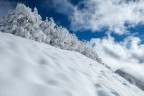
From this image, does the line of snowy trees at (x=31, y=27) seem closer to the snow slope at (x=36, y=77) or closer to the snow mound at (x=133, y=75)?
the snow mound at (x=133, y=75)

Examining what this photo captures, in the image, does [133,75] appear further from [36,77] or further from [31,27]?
[36,77]

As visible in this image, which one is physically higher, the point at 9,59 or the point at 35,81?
the point at 9,59

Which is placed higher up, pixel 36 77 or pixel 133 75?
pixel 133 75

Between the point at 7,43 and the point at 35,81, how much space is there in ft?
5.59

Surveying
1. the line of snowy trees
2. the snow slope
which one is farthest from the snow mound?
the snow slope

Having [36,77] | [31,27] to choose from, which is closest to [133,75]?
[31,27]

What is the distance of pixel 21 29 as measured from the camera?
21938 mm

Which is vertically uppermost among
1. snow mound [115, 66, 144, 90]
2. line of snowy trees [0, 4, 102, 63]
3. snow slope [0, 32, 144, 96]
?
line of snowy trees [0, 4, 102, 63]

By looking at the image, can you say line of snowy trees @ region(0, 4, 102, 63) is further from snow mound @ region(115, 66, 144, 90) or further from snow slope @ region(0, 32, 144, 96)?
snow slope @ region(0, 32, 144, 96)

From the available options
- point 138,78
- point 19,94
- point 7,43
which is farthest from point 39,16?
point 19,94

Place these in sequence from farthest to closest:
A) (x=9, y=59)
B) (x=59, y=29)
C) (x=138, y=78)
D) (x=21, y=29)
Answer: (x=59, y=29), (x=21, y=29), (x=138, y=78), (x=9, y=59)

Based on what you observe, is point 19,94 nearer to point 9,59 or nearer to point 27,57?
point 9,59

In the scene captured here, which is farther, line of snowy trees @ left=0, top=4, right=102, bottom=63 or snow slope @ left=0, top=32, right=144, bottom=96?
line of snowy trees @ left=0, top=4, right=102, bottom=63

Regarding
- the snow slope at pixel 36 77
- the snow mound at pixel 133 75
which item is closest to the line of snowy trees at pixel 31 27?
the snow mound at pixel 133 75
